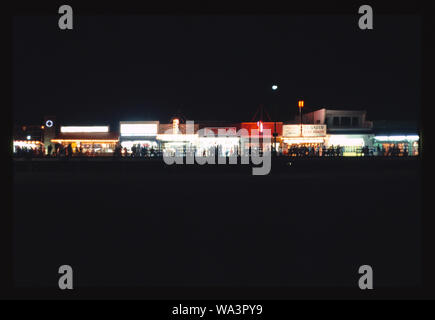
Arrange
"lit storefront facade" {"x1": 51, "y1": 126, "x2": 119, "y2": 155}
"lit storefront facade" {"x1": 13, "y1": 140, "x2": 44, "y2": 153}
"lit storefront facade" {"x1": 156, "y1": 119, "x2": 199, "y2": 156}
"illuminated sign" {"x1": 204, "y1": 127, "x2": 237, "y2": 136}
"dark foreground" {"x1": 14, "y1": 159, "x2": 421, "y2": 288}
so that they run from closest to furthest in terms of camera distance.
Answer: "dark foreground" {"x1": 14, "y1": 159, "x2": 421, "y2": 288}
"lit storefront facade" {"x1": 156, "y1": 119, "x2": 199, "y2": 156}
"illuminated sign" {"x1": 204, "y1": 127, "x2": 237, "y2": 136}
"lit storefront facade" {"x1": 51, "y1": 126, "x2": 119, "y2": 155}
"lit storefront facade" {"x1": 13, "y1": 140, "x2": 44, "y2": 153}

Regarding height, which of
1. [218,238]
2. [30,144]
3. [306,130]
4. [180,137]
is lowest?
[218,238]

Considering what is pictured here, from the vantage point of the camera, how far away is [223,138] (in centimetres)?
3008

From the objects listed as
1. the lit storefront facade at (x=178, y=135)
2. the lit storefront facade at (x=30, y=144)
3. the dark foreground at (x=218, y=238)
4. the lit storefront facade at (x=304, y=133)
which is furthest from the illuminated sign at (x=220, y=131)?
the dark foreground at (x=218, y=238)

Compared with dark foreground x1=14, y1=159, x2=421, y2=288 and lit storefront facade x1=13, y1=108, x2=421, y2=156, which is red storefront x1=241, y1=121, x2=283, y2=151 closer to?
lit storefront facade x1=13, y1=108, x2=421, y2=156

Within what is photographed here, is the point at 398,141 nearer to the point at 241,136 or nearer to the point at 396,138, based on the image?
the point at 396,138

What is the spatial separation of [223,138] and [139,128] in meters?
7.74

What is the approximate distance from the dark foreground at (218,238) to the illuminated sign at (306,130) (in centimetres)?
2079

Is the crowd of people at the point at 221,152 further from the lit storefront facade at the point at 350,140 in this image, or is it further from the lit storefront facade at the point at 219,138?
the lit storefront facade at the point at 350,140

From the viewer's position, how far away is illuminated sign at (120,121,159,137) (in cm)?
3020

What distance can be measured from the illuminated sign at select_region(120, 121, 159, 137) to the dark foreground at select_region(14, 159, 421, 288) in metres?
21.4

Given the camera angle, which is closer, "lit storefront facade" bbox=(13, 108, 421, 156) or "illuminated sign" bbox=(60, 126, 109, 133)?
"lit storefront facade" bbox=(13, 108, 421, 156)

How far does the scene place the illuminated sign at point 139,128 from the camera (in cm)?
3020

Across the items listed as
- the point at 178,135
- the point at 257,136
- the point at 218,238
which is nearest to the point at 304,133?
the point at 257,136

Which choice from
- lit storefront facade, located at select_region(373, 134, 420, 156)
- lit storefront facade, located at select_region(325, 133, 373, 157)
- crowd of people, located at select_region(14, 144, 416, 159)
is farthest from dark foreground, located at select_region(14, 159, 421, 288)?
lit storefront facade, located at select_region(373, 134, 420, 156)
